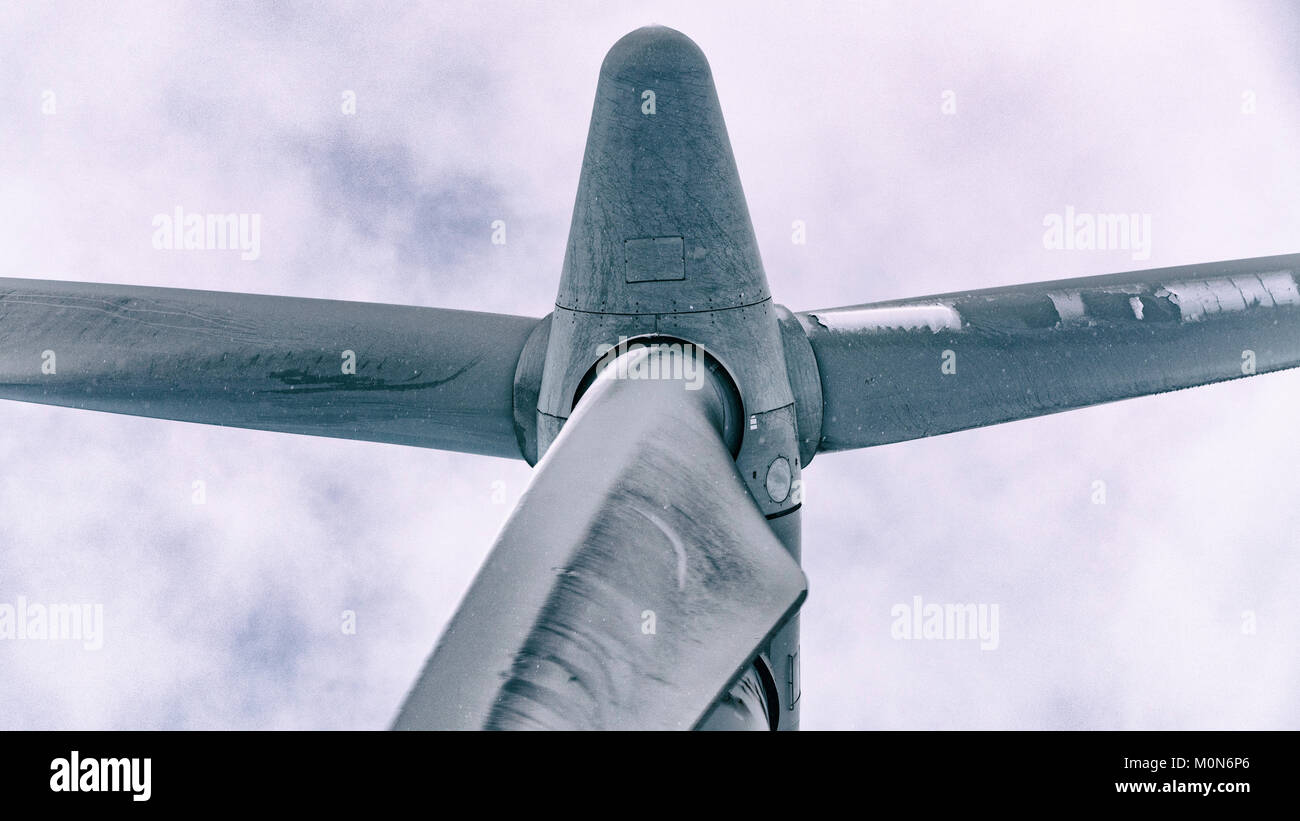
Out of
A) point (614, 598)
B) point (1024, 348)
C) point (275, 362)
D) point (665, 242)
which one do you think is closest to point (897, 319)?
point (1024, 348)

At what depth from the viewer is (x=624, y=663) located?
5.04 ft

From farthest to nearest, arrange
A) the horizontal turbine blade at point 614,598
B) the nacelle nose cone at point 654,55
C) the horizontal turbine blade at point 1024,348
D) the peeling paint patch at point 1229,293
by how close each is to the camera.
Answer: the peeling paint patch at point 1229,293, the horizontal turbine blade at point 1024,348, the nacelle nose cone at point 654,55, the horizontal turbine blade at point 614,598

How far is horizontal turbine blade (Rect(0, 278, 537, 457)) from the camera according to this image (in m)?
3.68

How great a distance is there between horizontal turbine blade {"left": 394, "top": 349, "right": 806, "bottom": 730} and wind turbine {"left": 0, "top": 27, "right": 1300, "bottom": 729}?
1.07ft

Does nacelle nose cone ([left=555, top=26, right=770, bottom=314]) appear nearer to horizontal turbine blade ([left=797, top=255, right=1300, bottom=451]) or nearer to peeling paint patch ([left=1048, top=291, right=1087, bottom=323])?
horizontal turbine blade ([left=797, top=255, right=1300, bottom=451])

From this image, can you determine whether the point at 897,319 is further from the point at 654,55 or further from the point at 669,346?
the point at 654,55

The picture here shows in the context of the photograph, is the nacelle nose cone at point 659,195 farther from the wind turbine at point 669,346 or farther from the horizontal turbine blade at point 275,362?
the horizontal turbine blade at point 275,362

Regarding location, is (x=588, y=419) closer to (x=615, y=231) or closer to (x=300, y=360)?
(x=615, y=231)

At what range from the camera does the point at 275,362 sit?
3.68 metres

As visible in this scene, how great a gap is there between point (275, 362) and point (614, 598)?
7.82 feet

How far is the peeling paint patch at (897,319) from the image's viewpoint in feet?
12.1

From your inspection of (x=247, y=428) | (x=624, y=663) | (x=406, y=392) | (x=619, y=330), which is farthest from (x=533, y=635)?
(x=247, y=428)

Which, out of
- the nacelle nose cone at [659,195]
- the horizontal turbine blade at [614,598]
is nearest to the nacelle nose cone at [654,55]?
the nacelle nose cone at [659,195]

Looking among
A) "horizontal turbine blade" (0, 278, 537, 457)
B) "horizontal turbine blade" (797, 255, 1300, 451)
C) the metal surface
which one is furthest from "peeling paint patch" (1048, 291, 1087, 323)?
"horizontal turbine blade" (0, 278, 537, 457)
